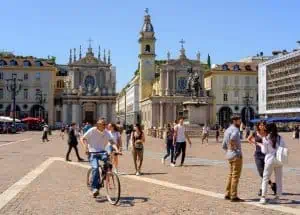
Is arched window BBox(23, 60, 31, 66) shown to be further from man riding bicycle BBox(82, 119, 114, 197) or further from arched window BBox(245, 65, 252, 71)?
man riding bicycle BBox(82, 119, 114, 197)

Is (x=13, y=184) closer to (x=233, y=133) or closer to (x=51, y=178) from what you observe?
(x=51, y=178)

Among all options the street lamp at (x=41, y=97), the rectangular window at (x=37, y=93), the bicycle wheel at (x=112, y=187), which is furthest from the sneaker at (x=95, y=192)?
the rectangular window at (x=37, y=93)

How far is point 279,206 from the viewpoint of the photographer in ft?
35.0

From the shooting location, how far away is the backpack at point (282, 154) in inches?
433

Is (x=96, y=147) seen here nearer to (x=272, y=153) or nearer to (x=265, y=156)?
(x=265, y=156)

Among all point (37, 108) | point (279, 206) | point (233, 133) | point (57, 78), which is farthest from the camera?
point (57, 78)

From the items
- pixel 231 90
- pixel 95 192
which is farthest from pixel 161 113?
pixel 95 192

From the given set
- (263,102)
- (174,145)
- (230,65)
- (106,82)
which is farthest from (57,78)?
(174,145)

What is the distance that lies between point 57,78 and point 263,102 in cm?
4826

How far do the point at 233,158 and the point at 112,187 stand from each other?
97.1 inches

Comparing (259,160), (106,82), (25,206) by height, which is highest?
(106,82)

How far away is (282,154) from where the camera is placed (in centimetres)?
1104

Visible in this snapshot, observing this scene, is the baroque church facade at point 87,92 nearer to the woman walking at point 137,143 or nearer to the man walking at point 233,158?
the woman walking at point 137,143

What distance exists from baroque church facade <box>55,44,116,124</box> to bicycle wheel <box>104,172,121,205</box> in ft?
321
